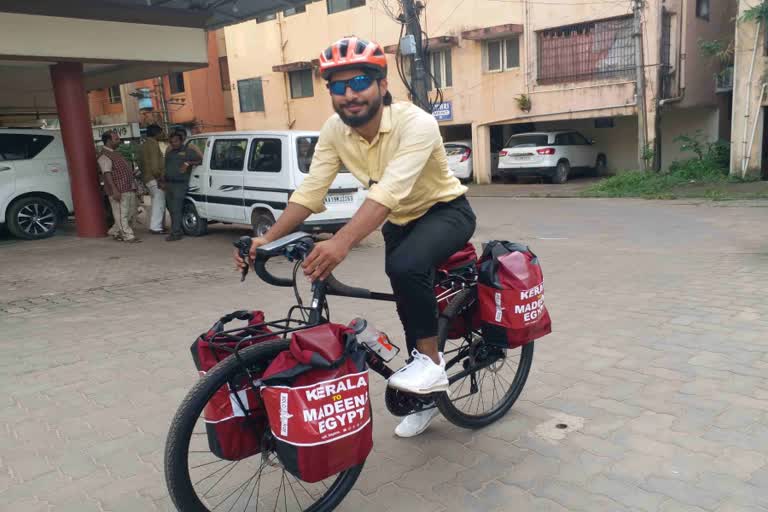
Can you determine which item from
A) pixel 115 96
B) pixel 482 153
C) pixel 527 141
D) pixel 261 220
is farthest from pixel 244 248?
pixel 115 96

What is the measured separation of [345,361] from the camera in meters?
2.19

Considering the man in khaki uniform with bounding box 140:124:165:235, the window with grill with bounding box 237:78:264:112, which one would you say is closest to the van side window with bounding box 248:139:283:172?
the man in khaki uniform with bounding box 140:124:165:235

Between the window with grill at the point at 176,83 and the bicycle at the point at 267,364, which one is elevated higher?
A: the window with grill at the point at 176,83

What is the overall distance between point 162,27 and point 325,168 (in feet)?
27.2

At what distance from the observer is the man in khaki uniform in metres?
10.4

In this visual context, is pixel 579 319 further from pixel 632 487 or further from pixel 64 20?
pixel 64 20

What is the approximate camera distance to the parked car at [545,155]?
735 inches

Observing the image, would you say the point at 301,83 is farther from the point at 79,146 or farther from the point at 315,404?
the point at 315,404

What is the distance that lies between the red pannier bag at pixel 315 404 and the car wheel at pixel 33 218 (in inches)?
390

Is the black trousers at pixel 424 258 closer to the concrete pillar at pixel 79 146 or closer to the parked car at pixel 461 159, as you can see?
the concrete pillar at pixel 79 146

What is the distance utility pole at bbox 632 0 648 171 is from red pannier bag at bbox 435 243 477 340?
15049 millimetres

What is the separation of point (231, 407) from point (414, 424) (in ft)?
4.02

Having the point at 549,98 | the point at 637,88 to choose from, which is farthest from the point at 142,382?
the point at 549,98

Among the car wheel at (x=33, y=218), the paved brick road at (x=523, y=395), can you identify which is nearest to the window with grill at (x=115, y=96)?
the car wheel at (x=33, y=218)
